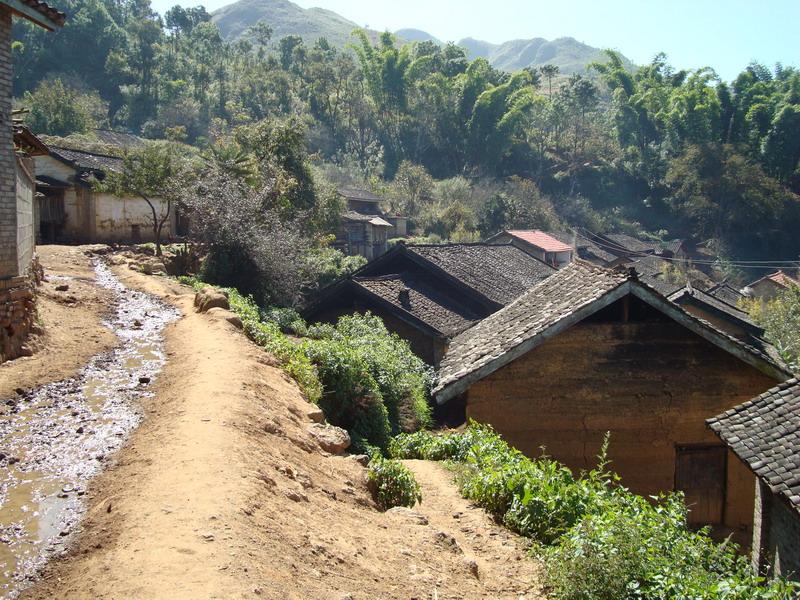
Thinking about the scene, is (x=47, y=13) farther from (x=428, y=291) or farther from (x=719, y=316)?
(x=719, y=316)

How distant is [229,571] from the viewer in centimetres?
489

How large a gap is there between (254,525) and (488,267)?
83.2 feet

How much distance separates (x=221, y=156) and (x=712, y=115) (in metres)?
55.8

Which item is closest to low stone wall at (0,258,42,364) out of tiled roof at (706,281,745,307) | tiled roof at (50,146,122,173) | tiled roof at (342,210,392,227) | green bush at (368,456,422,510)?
green bush at (368,456,422,510)

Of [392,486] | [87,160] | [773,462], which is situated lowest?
[773,462]

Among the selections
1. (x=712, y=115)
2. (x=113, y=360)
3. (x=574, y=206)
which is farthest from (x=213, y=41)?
(x=113, y=360)

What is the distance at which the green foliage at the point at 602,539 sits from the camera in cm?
612

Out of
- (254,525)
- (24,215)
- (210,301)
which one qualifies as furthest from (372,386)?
(24,215)

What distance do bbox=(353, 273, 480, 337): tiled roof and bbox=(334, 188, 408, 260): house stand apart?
21.9 meters

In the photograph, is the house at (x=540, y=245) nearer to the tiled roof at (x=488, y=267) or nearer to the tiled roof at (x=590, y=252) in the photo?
the tiled roof at (x=590, y=252)

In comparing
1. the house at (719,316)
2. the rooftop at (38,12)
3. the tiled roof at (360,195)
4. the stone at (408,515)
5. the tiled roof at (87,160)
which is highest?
the rooftop at (38,12)

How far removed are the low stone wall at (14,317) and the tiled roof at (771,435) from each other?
10.6 m

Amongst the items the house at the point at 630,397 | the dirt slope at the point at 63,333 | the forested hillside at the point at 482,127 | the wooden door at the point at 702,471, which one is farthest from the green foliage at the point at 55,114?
the wooden door at the point at 702,471

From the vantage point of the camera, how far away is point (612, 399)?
477 inches
